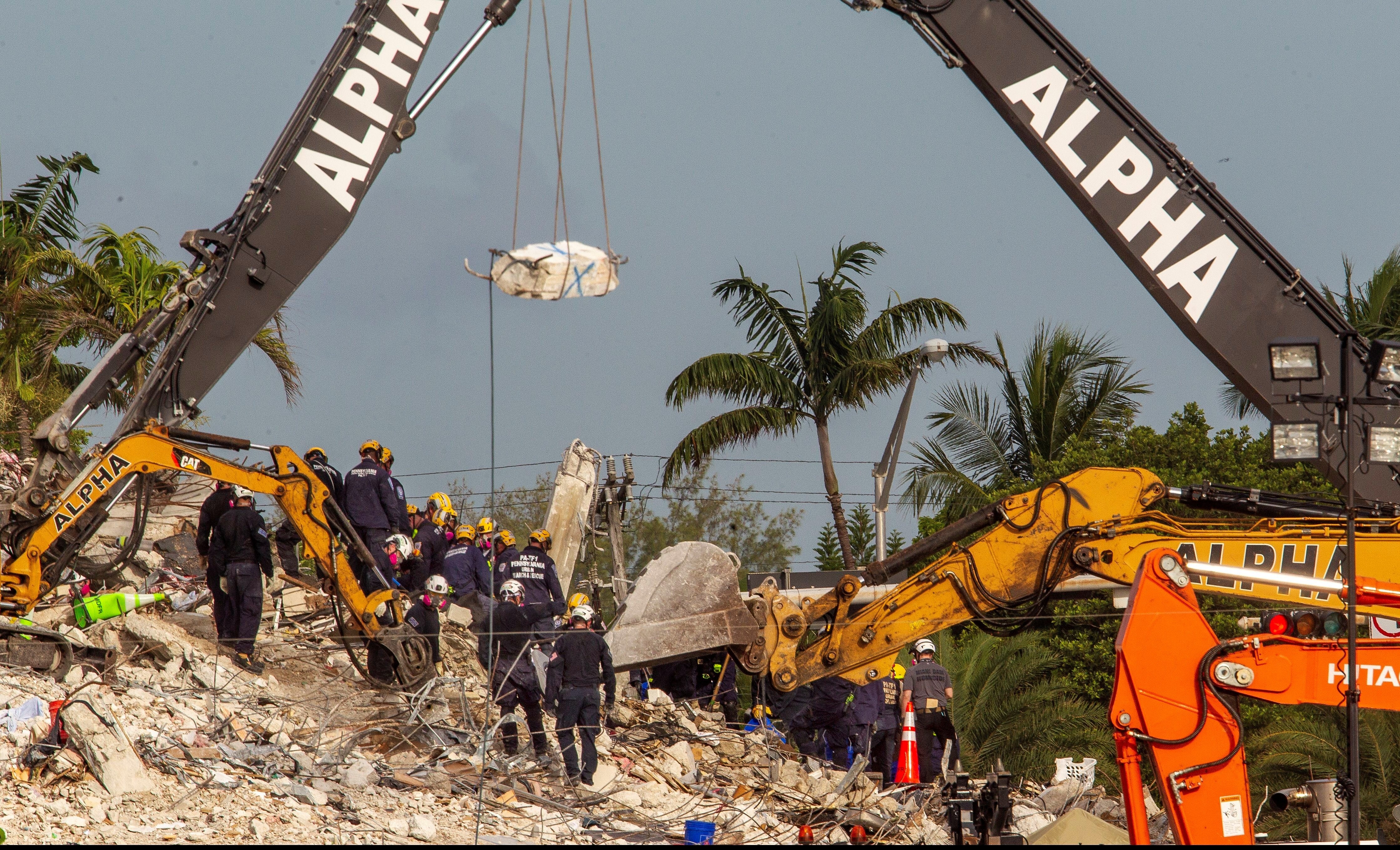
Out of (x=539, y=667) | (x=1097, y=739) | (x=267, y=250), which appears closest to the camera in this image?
(x=267, y=250)

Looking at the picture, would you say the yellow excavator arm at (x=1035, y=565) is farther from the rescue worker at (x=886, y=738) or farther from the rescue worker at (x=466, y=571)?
the rescue worker at (x=466, y=571)

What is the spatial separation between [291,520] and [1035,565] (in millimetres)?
7343

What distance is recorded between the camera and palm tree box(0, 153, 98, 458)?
2128 cm

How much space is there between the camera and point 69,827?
911cm

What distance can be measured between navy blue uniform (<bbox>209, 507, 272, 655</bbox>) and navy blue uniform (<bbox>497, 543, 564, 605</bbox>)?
256cm

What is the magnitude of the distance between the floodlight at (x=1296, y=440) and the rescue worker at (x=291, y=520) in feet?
30.0

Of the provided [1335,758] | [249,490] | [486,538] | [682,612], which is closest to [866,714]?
[682,612]

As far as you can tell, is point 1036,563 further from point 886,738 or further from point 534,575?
point 534,575

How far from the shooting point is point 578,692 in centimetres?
1277

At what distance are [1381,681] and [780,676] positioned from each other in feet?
17.8

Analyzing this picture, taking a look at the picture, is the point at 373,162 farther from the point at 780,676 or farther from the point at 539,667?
the point at 780,676

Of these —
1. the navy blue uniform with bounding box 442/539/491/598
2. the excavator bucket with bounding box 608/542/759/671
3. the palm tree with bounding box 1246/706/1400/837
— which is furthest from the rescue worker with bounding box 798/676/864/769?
the palm tree with bounding box 1246/706/1400/837

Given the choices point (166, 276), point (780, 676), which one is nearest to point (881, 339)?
point (166, 276)

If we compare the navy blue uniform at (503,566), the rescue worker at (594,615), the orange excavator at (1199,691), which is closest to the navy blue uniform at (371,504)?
the navy blue uniform at (503,566)
